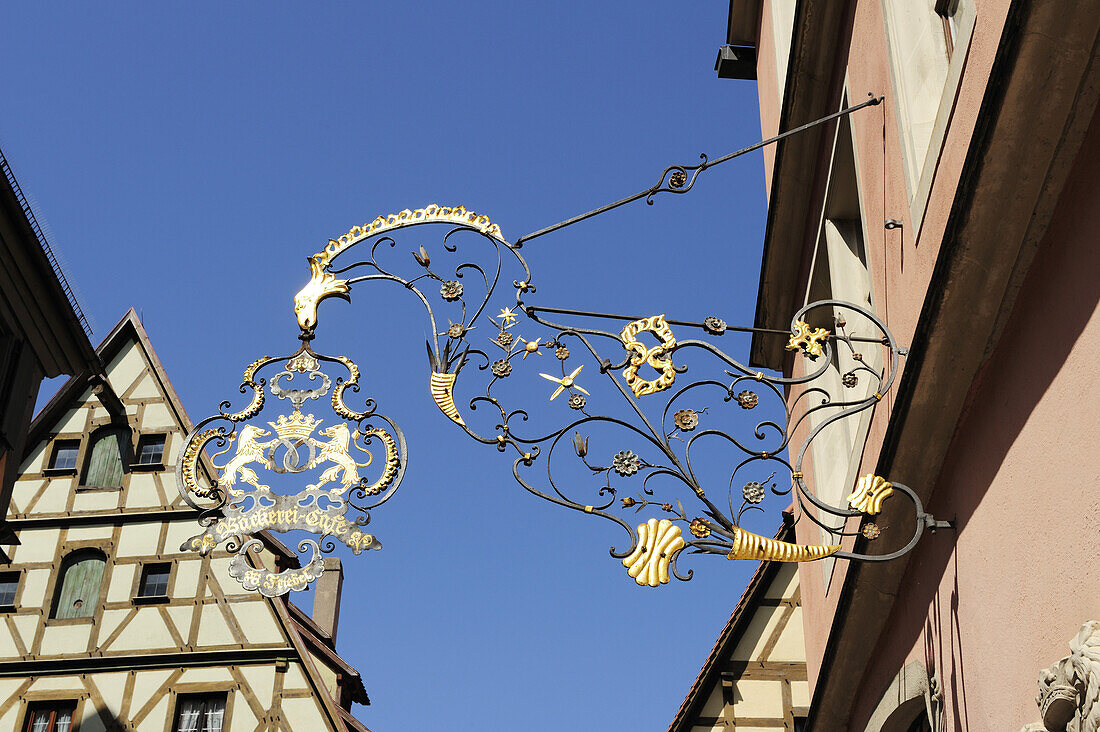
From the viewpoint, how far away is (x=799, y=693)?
14.4 m

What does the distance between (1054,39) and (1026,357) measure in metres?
1.20

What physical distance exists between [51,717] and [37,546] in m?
2.28

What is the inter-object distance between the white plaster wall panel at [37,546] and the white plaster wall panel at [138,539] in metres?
0.87

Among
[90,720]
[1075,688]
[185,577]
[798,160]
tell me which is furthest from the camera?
[185,577]

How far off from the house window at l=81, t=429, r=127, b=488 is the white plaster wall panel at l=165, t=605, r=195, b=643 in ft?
6.56

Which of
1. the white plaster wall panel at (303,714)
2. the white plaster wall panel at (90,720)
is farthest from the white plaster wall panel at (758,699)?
the white plaster wall panel at (90,720)

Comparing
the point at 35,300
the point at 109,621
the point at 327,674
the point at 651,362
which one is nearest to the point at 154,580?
the point at 109,621

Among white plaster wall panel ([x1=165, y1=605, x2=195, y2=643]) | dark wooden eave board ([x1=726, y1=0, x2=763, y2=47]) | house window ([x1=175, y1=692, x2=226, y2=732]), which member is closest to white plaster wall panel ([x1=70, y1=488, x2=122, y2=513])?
white plaster wall panel ([x1=165, y1=605, x2=195, y2=643])

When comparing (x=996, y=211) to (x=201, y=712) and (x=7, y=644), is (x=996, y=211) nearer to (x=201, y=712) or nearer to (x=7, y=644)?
(x=201, y=712)

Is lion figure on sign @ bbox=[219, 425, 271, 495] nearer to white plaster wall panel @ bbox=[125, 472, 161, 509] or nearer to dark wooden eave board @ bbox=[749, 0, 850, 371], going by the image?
dark wooden eave board @ bbox=[749, 0, 850, 371]

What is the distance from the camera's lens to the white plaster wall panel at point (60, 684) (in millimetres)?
15430

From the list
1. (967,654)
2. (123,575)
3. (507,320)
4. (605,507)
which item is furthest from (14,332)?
(967,654)

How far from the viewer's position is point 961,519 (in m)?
5.44

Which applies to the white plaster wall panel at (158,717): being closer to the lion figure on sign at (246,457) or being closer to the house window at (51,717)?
the house window at (51,717)
